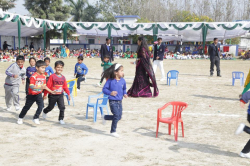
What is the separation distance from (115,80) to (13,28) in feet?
94.5

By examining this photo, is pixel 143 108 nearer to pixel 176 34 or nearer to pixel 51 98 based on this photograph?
pixel 51 98

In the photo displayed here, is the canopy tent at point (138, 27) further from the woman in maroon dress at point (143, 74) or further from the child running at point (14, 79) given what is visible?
the child running at point (14, 79)

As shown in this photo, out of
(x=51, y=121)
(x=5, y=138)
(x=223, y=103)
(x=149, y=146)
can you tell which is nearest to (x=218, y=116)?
(x=223, y=103)

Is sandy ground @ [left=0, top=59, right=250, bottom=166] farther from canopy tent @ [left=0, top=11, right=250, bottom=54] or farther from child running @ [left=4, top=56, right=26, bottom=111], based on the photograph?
canopy tent @ [left=0, top=11, right=250, bottom=54]

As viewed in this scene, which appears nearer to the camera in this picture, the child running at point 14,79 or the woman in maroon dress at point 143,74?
the child running at point 14,79

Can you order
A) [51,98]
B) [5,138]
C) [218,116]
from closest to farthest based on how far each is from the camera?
[5,138]
[51,98]
[218,116]

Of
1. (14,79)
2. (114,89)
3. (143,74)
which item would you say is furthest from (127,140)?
(143,74)

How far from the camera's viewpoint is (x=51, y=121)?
6.35m

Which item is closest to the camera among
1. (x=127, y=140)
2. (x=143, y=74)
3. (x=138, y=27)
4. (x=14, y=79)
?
(x=127, y=140)

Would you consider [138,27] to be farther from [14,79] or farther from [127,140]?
[127,140]

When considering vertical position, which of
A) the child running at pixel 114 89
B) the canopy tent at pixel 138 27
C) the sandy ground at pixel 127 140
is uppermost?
the canopy tent at pixel 138 27

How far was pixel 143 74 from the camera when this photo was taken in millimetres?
9094

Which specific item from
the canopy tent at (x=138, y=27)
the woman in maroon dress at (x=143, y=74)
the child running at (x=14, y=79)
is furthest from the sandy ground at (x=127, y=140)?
the canopy tent at (x=138, y=27)

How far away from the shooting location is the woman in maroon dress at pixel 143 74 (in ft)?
29.3
